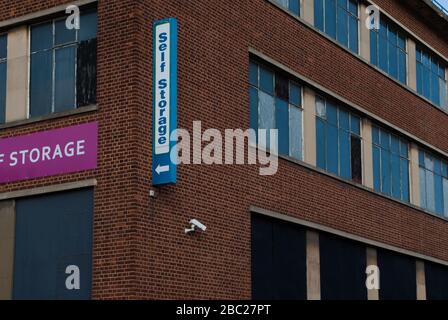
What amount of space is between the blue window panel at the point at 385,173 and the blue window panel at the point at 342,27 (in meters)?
3.86

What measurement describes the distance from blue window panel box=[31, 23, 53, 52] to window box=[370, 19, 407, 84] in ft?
39.5

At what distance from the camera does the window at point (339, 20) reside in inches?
1037

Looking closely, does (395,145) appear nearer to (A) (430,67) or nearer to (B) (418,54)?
(B) (418,54)

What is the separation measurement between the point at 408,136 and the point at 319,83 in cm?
640

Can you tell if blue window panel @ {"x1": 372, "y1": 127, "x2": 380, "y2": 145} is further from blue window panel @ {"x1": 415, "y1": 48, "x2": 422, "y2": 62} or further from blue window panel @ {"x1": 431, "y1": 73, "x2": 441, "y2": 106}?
blue window panel @ {"x1": 431, "y1": 73, "x2": 441, "y2": 106}

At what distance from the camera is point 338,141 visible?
26.4 metres

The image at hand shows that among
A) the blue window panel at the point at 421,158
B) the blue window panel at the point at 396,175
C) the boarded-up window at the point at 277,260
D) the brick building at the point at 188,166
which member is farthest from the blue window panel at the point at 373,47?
the boarded-up window at the point at 277,260

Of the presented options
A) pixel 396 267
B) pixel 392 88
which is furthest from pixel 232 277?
pixel 392 88

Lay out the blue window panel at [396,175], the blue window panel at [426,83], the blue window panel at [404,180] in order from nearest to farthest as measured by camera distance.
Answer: the blue window panel at [396,175]
the blue window panel at [404,180]
the blue window panel at [426,83]

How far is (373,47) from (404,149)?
3.70 m

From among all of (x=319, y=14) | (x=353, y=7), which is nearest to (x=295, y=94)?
(x=319, y=14)

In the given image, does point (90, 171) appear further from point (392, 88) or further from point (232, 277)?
point (392, 88)

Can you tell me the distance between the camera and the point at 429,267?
102 ft

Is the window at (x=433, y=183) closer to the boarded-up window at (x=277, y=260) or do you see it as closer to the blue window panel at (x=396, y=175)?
the blue window panel at (x=396, y=175)
